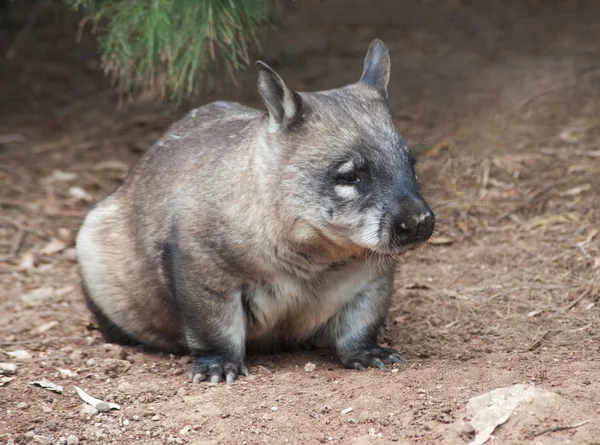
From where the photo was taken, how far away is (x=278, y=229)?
479cm

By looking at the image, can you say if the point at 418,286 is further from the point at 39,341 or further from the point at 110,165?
the point at 110,165

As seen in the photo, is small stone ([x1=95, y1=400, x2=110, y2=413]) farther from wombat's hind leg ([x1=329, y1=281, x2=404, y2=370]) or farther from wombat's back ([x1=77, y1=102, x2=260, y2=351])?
wombat's hind leg ([x1=329, y1=281, x2=404, y2=370])

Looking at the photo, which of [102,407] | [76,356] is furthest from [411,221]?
[76,356]

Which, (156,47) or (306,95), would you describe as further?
(156,47)

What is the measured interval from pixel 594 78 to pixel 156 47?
4222 millimetres

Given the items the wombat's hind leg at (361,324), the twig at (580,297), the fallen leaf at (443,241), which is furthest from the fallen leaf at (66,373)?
the fallen leaf at (443,241)

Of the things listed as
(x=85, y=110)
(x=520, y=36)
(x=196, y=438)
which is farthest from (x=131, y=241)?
(x=520, y=36)

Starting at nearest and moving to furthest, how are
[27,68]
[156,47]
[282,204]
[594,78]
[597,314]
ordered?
[282,204] < [597,314] < [156,47] < [594,78] < [27,68]

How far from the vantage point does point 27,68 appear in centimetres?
1054

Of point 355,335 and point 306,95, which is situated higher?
point 306,95

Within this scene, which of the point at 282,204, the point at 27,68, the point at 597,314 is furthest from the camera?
the point at 27,68

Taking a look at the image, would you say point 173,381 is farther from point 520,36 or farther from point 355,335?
point 520,36

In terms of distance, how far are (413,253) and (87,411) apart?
10.3ft

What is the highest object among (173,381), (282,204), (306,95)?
(306,95)
